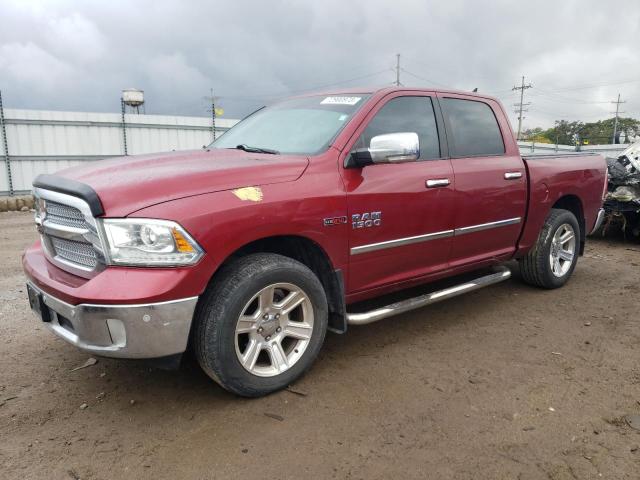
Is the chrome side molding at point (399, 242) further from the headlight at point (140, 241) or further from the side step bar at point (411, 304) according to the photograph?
the headlight at point (140, 241)

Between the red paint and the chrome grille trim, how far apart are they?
0.08 meters

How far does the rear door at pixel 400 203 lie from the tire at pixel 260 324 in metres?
0.43

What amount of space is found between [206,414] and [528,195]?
133 inches

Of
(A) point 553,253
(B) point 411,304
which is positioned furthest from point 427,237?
(A) point 553,253

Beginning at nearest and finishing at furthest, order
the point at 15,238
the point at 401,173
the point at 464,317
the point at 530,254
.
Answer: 1. the point at 401,173
2. the point at 464,317
3. the point at 530,254
4. the point at 15,238

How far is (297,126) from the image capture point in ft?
11.9

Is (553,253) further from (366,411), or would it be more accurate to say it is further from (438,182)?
(366,411)

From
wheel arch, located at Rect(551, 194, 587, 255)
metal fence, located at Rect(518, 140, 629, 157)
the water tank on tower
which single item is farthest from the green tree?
wheel arch, located at Rect(551, 194, 587, 255)

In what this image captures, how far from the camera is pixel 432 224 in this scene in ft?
12.0

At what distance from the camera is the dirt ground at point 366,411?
2340 mm

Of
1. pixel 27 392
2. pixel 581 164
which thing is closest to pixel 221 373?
pixel 27 392

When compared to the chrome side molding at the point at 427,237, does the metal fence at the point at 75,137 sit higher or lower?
higher

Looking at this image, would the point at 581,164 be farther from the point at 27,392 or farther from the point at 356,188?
the point at 27,392

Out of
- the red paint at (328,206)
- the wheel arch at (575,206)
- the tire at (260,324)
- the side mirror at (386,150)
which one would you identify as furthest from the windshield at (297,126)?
the wheel arch at (575,206)
